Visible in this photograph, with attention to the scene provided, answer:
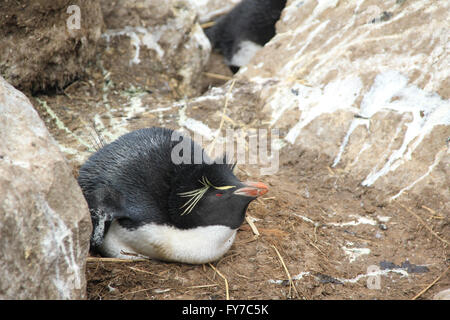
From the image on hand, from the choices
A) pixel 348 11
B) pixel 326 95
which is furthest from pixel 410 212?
pixel 348 11

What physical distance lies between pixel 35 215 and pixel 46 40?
331 centimetres

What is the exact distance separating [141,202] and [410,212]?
94.2 inches

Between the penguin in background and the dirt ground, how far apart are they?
2.95 meters

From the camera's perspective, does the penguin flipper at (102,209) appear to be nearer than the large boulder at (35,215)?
No

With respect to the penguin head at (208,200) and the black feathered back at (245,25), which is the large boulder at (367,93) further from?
the penguin head at (208,200)

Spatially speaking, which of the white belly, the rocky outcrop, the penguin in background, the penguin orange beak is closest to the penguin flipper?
the white belly

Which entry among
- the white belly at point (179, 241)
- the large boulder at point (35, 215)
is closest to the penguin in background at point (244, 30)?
the white belly at point (179, 241)

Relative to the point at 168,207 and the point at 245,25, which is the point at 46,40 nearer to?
the point at 168,207

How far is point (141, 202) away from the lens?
3.26m

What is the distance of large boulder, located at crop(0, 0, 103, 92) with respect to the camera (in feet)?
15.7

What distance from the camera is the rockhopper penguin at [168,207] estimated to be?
10.5 ft

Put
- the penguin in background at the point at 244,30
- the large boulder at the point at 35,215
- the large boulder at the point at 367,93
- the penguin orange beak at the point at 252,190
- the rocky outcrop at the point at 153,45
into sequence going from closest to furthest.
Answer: the large boulder at the point at 35,215
the penguin orange beak at the point at 252,190
the large boulder at the point at 367,93
the rocky outcrop at the point at 153,45
the penguin in background at the point at 244,30

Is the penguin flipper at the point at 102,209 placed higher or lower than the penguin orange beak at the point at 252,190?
lower
